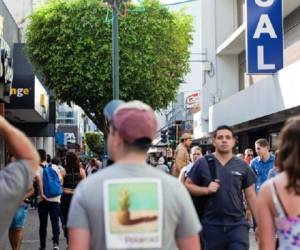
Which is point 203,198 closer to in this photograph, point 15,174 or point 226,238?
point 226,238

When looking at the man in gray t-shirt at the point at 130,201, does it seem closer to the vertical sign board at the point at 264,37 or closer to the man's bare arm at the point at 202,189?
the man's bare arm at the point at 202,189

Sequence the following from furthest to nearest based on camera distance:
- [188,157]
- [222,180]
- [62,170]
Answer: [62,170] < [188,157] < [222,180]

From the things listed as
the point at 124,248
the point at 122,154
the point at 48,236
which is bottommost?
the point at 48,236

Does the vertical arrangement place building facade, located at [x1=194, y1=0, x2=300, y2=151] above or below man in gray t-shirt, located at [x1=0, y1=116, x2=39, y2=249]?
above

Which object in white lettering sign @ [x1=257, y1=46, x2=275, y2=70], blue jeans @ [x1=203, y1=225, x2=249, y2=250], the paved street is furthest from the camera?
white lettering sign @ [x1=257, y1=46, x2=275, y2=70]

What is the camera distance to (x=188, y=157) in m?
11.5

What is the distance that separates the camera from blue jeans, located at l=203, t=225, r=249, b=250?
20.6 feet

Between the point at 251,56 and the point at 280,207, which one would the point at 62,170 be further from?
the point at 280,207

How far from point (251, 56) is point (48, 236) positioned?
7.92 meters

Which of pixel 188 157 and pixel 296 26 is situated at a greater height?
pixel 296 26

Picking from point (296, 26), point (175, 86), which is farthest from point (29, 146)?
point (175, 86)

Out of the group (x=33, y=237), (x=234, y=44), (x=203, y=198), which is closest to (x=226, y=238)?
(x=203, y=198)

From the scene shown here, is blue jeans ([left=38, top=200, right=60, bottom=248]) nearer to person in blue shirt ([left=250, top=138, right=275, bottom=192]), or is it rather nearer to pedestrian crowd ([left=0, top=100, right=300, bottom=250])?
person in blue shirt ([left=250, top=138, right=275, bottom=192])

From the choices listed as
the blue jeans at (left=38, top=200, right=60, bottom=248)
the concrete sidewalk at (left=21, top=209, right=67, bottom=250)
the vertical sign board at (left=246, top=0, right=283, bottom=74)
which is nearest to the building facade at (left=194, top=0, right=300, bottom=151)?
the vertical sign board at (left=246, top=0, right=283, bottom=74)
